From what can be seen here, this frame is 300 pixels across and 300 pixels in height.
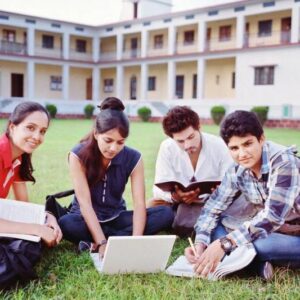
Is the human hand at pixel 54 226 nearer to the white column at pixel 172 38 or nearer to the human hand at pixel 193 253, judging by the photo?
the human hand at pixel 193 253

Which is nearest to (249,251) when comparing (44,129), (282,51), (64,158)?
(44,129)

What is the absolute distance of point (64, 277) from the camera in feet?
9.29

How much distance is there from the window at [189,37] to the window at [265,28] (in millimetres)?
4710

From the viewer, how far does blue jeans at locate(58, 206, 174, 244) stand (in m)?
3.41

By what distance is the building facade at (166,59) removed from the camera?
2517 centimetres

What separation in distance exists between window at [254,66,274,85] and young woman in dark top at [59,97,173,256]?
22.6m

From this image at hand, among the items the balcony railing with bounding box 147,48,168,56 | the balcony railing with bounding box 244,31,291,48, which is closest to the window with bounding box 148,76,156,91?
the balcony railing with bounding box 147,48,168,56

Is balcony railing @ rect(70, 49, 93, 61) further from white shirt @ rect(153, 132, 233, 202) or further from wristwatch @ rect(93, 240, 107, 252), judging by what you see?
wristwatch @ rect(93, 240, 107, 252)

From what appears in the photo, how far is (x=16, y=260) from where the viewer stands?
8.52 feet

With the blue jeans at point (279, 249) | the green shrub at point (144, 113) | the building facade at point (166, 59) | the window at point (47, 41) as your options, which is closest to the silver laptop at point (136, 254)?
the blue jeans at point (279, 249)

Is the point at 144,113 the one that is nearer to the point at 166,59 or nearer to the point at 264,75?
the point at 166,59

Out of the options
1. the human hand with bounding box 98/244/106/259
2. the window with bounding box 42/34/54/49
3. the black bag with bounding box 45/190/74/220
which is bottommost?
the human hand with bounding box 98/244/106/259

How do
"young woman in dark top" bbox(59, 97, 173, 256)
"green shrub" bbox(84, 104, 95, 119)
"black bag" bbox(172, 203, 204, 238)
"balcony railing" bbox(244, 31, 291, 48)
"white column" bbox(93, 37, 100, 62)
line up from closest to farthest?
"young woman in dark top" bbox(59, 97, 173, 256) < "black bag" bbox(172, 203, 204, 238) < "balcony railing" bbox(244, 31, 291, 48) < "green shrub" bbox(84, 104, 95, 119) < "white column" bbox(93, 37, 100, 62)

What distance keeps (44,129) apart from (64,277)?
0.85m
